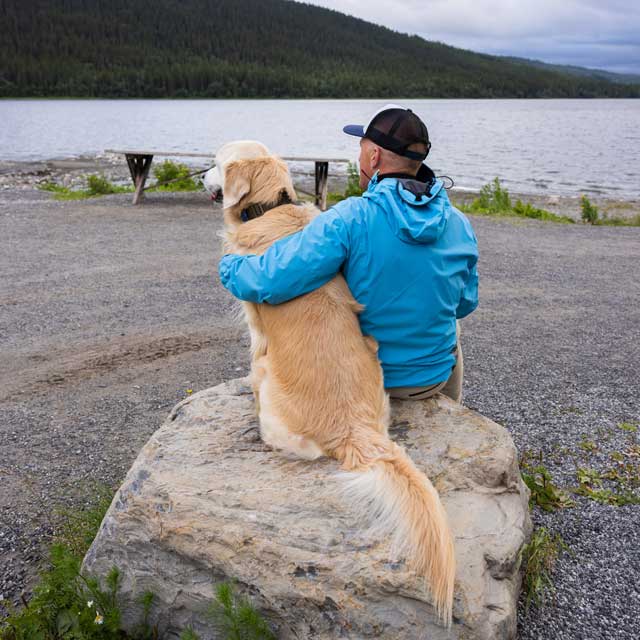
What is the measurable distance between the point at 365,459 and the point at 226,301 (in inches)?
232

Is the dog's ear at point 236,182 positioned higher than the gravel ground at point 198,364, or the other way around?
the dog's ear at point 236,182

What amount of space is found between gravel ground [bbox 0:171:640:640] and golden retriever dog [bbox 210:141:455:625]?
1.12m

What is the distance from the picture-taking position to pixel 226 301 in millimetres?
8383

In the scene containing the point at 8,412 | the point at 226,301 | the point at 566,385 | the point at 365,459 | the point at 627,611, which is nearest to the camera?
the point at 365,459

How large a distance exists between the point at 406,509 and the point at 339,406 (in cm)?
57

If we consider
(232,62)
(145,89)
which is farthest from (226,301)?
(232,62)

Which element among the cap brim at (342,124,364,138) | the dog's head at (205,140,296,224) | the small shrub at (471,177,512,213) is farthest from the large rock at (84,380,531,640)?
the small shrub at (471,177,512,213)

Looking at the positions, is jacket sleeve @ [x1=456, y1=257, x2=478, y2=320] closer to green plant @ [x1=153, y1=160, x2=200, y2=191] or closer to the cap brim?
the cap brim

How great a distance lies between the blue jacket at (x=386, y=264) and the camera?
2.82 meters

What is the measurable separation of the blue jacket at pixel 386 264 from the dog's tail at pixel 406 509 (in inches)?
25.9

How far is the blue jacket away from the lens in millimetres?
2824

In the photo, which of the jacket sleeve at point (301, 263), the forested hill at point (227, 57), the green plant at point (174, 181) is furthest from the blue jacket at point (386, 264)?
the forested hill at point (227, 57)

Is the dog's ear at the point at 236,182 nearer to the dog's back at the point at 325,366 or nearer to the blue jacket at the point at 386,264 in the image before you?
the blue jacket at the point at 386,264

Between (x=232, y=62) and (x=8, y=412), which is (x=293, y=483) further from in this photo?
(x=232, y=62)
